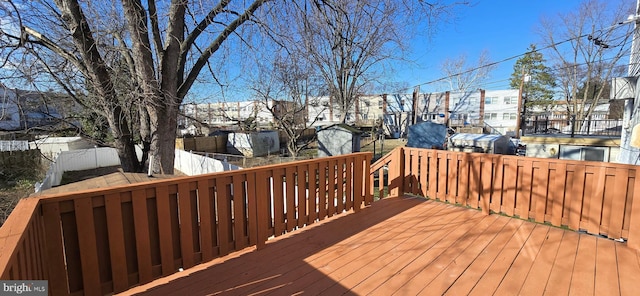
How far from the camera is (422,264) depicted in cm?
246

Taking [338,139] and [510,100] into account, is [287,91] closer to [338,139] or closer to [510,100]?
[338,139]

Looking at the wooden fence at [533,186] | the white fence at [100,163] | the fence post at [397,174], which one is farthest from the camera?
the white fence at [100,163]

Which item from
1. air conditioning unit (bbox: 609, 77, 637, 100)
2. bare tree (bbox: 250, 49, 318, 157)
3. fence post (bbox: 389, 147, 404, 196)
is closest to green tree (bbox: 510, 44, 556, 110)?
bare tree (bbox: 250, 49, 318, 157)

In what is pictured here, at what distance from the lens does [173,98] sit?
15.7 feet

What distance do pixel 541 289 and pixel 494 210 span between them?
5.64 ft

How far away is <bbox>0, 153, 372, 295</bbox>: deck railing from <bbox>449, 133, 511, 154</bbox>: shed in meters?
12.3

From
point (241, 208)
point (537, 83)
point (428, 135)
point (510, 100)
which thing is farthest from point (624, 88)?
point (537, 83)

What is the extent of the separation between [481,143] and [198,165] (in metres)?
12.6

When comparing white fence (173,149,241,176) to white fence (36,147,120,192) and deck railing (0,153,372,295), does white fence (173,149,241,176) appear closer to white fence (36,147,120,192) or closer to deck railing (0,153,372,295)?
white fence (36,147,120,192)

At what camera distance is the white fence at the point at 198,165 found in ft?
32.4

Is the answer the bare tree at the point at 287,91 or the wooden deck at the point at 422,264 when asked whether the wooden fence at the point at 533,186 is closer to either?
the wooden deck at the point at 422,264

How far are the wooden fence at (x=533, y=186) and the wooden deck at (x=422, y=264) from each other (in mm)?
192

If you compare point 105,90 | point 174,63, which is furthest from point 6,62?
point 174,63

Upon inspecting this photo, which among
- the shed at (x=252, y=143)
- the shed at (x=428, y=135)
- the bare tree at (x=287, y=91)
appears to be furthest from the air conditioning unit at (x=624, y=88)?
the shed at (x=252, y=143)
